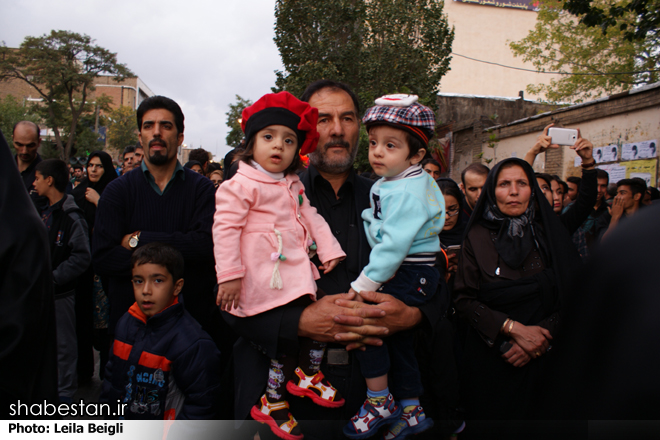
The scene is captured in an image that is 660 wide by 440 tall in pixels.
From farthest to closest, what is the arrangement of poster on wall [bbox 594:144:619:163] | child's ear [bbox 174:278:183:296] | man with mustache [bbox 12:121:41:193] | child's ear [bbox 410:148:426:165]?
poster on wall [bbox 594:144:619:163] < man with mustache [bbox 12:121:41:193] < child's ear [bbox 174:278:183:296] < child's ear [bbox 410:148:426:165]

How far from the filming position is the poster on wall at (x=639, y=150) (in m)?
9.33

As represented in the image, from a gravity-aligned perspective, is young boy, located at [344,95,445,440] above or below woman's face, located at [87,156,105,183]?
below

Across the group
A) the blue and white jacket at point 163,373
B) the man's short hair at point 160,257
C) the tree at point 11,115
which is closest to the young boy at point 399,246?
the blue and white jacket at point 163,373

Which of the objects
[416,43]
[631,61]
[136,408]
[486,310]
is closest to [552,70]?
[631,61]

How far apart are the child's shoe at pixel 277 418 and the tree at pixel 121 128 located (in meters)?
54.8

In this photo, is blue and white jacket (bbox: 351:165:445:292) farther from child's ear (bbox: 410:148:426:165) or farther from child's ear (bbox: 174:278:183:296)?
child's ear (bbox: 174:278:183:296)

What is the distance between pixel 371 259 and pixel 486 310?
1.14 m

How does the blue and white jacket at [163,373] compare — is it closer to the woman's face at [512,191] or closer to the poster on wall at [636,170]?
the woman's face at [512,191]

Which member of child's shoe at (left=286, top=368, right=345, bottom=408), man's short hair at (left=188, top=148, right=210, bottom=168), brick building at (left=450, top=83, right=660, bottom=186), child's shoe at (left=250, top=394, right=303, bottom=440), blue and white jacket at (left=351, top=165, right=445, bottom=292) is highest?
brick building at (left=450, top=83, right=660, bottom=186)

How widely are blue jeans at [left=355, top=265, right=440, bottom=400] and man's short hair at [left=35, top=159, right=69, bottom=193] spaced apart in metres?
3.41

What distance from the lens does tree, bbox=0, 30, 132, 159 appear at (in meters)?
35.7

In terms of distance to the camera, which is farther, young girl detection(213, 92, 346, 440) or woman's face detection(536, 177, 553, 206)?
woman's face detection(536, 177, 553, 206)

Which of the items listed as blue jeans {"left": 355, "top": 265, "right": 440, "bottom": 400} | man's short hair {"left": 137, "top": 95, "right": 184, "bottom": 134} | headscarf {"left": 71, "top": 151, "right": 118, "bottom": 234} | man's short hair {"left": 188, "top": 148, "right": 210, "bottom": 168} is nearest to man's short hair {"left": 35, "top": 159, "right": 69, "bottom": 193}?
headscarf {"left": 71, "top": 151, "right": 118, "bottom": 234}

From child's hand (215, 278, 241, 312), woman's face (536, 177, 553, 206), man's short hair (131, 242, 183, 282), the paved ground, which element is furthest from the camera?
woman's face (536, 177, 553, 206)
